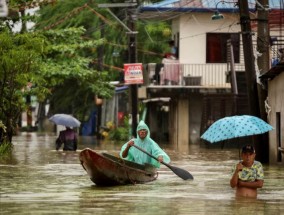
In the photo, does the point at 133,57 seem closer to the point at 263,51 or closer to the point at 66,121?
the point at 66,121

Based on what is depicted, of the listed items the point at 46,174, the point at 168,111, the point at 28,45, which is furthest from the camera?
the point at 168,111

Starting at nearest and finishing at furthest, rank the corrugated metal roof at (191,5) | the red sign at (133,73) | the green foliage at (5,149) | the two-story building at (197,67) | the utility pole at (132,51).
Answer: the green foliage at (5,149), the red sign at (133,73), the utility pole at (132,51), the two-story building at (197,67), the corrugated metal roof at (191,5)

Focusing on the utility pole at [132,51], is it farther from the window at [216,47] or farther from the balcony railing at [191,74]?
the window at [216,47]

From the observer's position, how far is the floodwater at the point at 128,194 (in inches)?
630

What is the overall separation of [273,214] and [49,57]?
29.6 meters

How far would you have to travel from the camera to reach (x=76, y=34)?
142 ft

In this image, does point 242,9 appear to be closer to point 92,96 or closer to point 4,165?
point 4,165

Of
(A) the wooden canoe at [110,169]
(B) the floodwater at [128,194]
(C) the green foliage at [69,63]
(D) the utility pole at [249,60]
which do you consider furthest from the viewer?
(C) the green foliage at [69,63]

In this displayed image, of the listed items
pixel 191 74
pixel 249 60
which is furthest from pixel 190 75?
pixel 249 60

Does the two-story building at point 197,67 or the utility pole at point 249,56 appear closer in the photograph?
the utility pole at point 249,56

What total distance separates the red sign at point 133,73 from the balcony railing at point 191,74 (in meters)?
4.96

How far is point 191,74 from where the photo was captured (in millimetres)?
48562

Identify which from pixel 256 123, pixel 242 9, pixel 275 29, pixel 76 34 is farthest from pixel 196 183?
pixel 275 29

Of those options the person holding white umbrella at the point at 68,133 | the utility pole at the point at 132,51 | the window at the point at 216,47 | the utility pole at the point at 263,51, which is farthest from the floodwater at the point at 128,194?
the window at the point at 216,47
